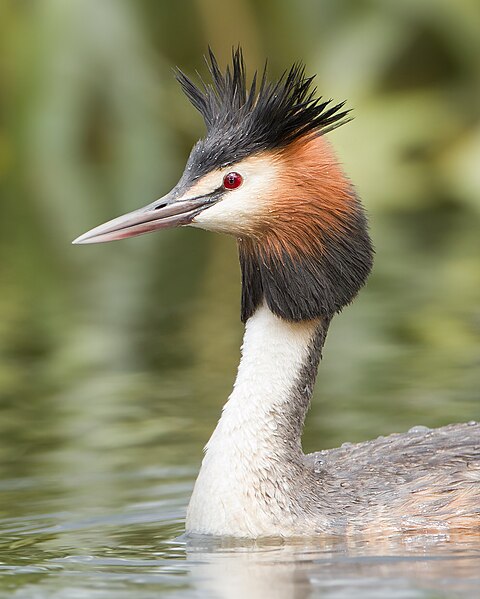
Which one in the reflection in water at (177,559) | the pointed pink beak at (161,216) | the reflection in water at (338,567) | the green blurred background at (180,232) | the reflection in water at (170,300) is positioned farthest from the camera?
the green blurred background at (180,232)

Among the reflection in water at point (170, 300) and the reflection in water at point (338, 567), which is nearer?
the reflection in water at point (338, 567)

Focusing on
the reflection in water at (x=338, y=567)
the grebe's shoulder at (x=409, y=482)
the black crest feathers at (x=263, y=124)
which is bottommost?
the reflection in water at (x=338, y=567)

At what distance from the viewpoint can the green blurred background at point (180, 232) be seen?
13.3 metres

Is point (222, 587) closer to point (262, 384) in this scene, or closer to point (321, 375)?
point (262, 384)

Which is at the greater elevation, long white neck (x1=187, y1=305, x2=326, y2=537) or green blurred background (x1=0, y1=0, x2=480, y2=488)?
green blurred background (x1=0, y1=0, x2=480, y2=488)

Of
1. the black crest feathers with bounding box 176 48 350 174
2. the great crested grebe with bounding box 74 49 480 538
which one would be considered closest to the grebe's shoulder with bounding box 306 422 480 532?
the great crested grebe with bounding box 74 49 480 538

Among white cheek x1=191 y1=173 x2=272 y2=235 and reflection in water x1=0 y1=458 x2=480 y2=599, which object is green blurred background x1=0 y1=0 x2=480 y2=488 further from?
white cheek x1=191 y1=173 x2=272 y2=235

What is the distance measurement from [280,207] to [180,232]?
1897cm

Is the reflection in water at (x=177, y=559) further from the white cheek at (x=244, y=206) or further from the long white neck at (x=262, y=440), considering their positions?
the white cheek at (x=244, y=206)

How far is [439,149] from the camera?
3155cm

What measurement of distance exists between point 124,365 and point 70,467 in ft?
12.9

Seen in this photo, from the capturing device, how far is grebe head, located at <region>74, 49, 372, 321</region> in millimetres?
9586

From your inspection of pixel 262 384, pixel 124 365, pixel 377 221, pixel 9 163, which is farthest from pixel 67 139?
pixel 262 384

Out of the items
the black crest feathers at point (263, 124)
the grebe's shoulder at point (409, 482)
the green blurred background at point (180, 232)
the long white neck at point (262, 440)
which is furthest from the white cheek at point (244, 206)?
the green blurred background at point (180, 232)
